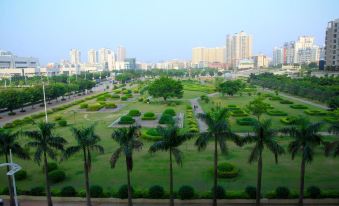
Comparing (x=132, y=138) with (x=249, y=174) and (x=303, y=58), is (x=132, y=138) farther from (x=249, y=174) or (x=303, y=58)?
(x=303, y=58)

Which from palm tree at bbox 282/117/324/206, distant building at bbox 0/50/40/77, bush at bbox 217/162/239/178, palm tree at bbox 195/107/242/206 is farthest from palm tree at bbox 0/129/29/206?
distant building at bbox 0/50/40/77

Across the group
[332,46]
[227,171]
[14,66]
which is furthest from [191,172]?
[14,66]

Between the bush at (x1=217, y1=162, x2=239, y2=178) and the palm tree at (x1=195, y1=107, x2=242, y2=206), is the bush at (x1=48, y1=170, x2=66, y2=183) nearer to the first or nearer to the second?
the palm tree at (x1=195, y1=107, x2=242, y2=206)

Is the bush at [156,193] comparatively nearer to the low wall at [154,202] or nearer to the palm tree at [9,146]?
the low wall at [154,202]

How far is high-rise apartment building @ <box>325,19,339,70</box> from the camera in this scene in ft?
275

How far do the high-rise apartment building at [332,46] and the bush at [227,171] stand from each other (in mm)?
77055

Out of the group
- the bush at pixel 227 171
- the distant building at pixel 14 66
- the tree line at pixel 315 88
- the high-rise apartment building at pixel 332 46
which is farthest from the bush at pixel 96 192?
the distant building at pixel 14 66

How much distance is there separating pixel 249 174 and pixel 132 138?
970cm

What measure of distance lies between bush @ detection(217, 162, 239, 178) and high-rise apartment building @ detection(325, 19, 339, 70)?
77055 millimetres

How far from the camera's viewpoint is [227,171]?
19875 millimetres

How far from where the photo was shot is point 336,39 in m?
84.1

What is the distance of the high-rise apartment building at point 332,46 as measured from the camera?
8394cm

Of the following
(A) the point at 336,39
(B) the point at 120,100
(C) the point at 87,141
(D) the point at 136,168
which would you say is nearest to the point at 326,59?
(A) the point at 336,39

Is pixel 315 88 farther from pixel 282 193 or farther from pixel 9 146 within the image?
pixel 9 146
